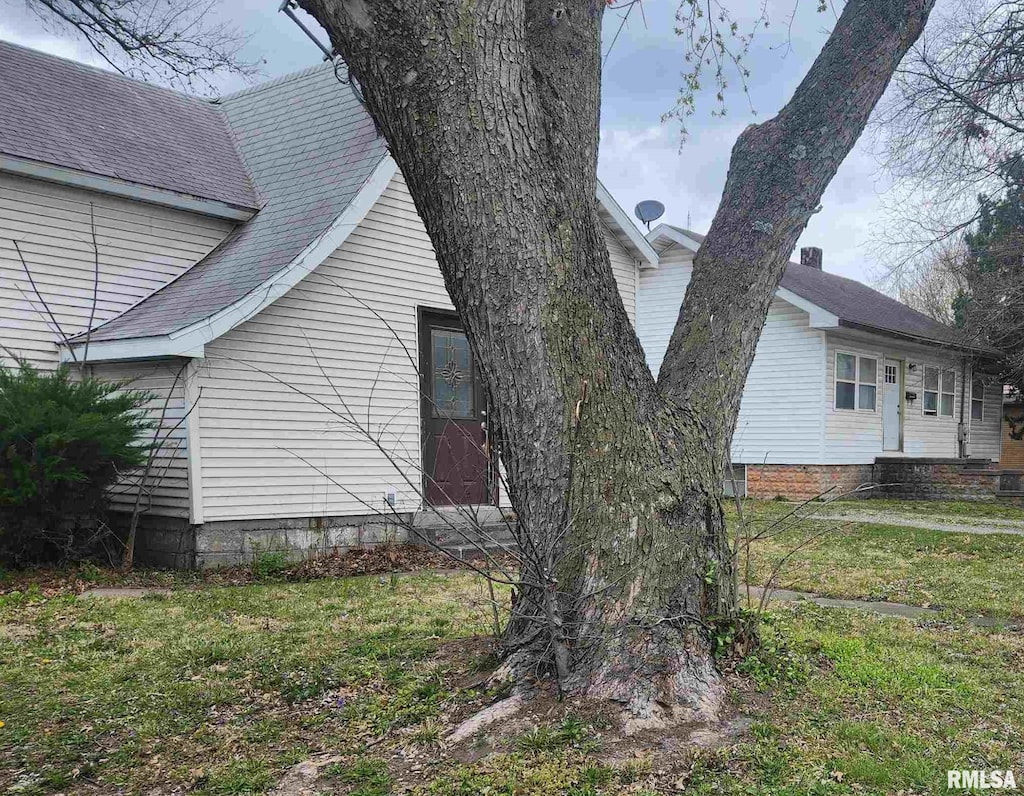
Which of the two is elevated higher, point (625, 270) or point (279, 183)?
point (279, 183)

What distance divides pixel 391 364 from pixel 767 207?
21.0 ft

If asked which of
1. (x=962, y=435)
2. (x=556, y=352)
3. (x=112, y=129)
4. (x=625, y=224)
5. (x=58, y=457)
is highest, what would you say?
(x=112, y=129)

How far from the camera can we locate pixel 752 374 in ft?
58.6

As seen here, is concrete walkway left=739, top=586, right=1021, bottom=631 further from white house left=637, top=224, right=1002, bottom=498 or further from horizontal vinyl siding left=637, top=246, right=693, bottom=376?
horizontal vinyl siding left=637, top=246, right=693, bottom=376

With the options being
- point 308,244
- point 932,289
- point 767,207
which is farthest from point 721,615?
point 932,289

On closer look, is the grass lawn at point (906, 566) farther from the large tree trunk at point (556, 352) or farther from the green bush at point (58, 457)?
the green bush at point (58, 457)

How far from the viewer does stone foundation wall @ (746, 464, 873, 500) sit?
16562 millimetres

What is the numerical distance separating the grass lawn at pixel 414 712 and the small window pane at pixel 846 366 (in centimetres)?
1196

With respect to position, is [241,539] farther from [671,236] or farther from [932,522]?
[671,236]

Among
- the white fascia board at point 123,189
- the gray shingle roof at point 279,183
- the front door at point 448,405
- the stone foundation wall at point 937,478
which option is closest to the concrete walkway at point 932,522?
the stone foundation wall at point 937,478

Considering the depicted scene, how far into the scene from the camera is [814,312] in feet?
52.1

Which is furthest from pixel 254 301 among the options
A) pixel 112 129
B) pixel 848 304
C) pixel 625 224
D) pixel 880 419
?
pixel 880 419

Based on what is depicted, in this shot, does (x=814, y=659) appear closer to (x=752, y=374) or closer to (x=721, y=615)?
(x=721, y=615)

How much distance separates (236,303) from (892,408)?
51.3 ft
